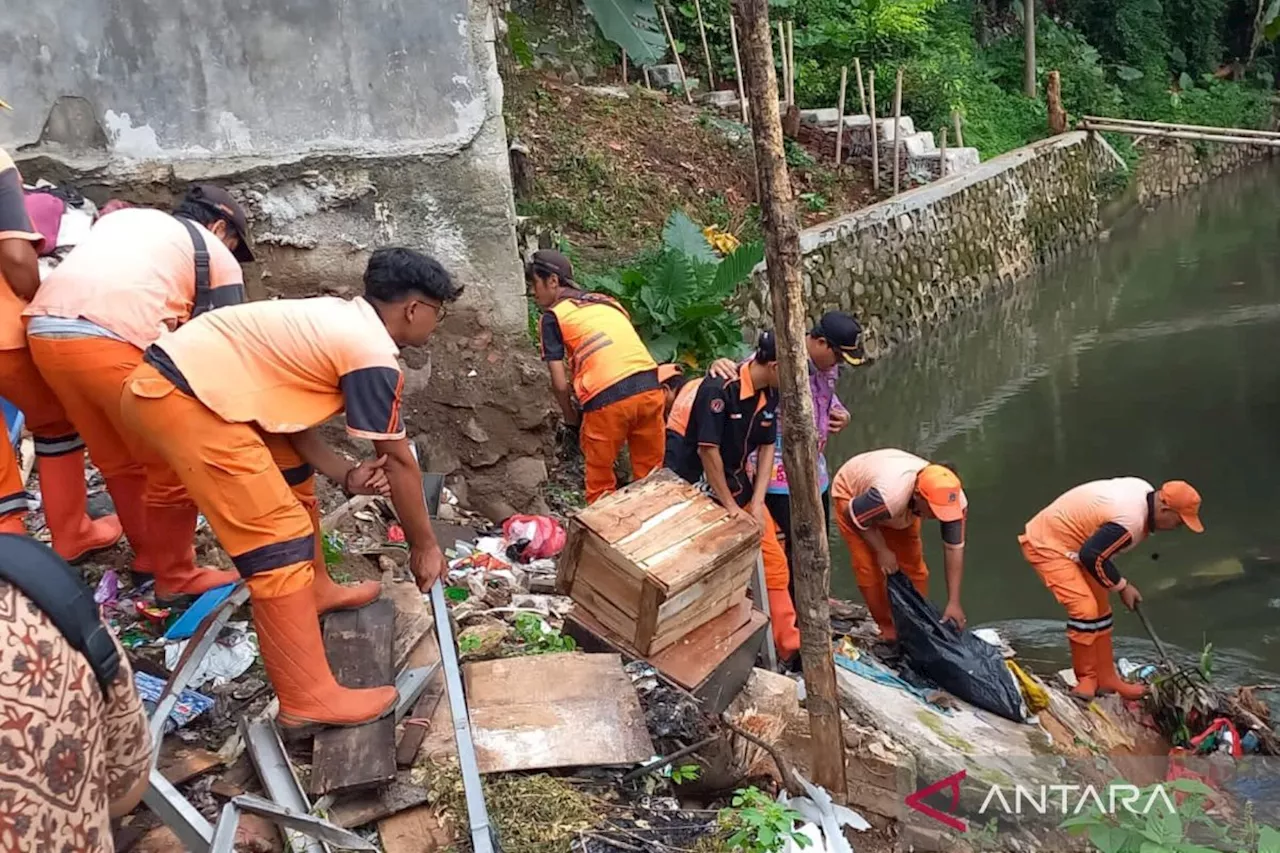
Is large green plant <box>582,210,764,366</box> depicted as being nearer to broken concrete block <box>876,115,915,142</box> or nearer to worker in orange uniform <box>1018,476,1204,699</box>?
worker in orange uniform <box>1018,476,1204,699</box>

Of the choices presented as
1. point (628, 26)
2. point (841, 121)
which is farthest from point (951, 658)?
point (841, 121)

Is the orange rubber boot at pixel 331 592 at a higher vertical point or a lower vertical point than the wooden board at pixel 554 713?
higher

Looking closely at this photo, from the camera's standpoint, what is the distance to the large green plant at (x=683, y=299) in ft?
25.1

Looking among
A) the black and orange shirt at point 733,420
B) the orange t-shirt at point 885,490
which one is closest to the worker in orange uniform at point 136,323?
the black and orange shirt at point 733,420

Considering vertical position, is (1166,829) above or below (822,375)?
below

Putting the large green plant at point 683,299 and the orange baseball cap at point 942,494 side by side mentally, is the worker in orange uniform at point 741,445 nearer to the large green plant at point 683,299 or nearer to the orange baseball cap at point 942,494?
the orange baseball cap at point 942,494

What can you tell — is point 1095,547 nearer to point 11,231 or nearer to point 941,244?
point 11,231

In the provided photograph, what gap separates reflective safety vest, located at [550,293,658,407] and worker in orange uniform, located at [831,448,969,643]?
1.23 m

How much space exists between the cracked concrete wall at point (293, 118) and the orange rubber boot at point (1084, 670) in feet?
11.9

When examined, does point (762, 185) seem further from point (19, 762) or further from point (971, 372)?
point (971, 372)

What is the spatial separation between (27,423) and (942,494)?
3.89 m

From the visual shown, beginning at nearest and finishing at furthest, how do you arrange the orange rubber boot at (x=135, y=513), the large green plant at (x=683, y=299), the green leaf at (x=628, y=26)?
the orange rubber boot at (x=135, y=513) → the large green plant at (x=683, y=299) → the green leaf at (x=628, y=26)

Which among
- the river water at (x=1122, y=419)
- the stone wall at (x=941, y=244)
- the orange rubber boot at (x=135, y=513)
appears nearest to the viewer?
the orange rubber boot at (x=135, y=513)

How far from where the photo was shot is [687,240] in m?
8.18
